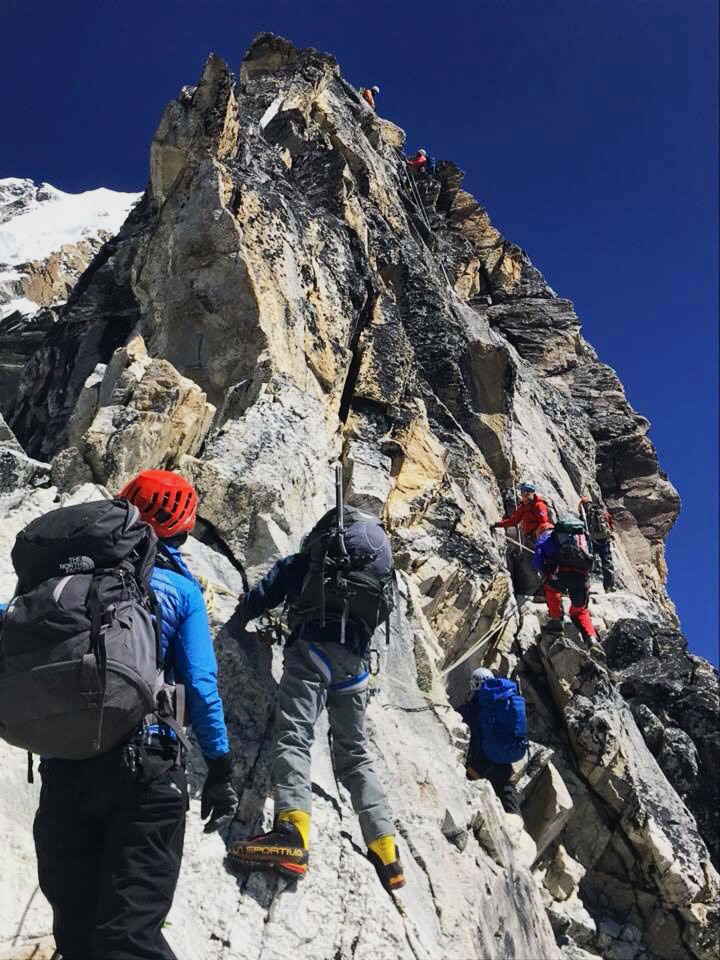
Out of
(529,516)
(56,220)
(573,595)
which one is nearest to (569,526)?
(573,595)

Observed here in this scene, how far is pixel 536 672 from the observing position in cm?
1541

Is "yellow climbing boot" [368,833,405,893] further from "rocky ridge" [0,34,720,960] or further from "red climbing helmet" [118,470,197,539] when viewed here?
"red climbing helmet" [118,470,197,539]

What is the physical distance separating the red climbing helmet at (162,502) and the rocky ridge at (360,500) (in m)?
1.85

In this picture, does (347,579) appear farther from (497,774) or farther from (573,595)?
(573,595)

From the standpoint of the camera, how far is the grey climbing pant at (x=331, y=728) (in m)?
5.88

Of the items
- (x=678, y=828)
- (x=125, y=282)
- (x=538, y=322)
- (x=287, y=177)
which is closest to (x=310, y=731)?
(x=678, y=828)

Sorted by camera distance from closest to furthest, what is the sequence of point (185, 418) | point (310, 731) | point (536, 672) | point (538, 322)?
point (310, 731)
point (185, 418)
point (536, 672)
point (538, 322)

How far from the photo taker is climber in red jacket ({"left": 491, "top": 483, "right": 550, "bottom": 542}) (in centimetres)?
1591

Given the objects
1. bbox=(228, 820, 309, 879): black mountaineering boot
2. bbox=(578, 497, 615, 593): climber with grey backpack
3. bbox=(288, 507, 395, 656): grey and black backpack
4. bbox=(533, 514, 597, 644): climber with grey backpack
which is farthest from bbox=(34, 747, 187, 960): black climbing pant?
bbox=(578, 497, 615, 593): climber with grey backpack

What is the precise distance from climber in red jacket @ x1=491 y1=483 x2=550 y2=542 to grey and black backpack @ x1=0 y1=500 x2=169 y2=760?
12798mm

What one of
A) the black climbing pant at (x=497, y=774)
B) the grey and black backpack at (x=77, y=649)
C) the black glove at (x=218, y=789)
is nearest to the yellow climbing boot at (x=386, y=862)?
the black glove at (x=218, y=789)

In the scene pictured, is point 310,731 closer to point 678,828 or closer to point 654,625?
point 678,828

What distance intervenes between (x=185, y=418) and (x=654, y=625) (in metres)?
15.4

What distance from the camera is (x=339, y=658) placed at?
639 cm
